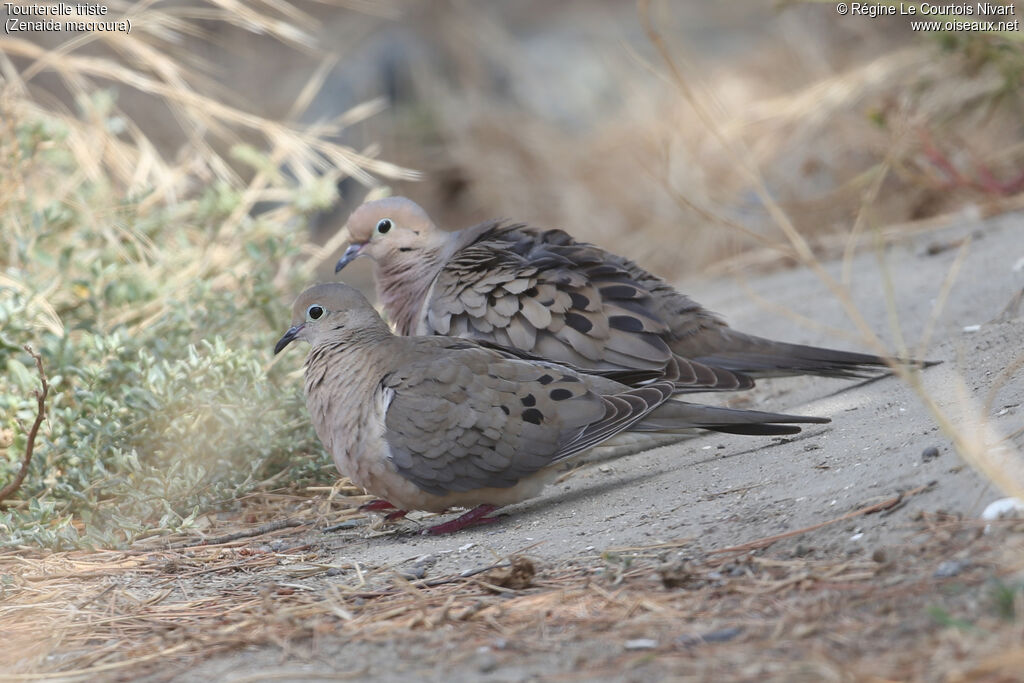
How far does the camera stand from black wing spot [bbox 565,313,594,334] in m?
3.71

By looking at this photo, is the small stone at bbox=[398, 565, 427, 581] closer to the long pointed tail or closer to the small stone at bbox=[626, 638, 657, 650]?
the small stone at bbox=[626, 638, 657, 650]

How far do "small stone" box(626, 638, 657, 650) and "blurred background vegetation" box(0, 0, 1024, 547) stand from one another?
1.06 meters

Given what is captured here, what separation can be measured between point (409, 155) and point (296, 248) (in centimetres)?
509

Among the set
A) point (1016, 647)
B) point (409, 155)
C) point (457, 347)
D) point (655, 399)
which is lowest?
point (1016, 647)

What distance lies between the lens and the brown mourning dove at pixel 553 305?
3.72 m

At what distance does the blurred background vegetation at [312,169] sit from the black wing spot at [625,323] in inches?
19.5

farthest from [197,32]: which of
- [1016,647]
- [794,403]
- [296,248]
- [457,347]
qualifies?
[1016,647]

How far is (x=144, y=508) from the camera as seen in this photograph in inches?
138

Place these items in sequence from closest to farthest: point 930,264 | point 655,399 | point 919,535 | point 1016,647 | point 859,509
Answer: point 1016,647, point 919,535, point 859,509, point 655,399, point 930,264

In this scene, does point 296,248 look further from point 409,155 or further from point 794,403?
point 409,155

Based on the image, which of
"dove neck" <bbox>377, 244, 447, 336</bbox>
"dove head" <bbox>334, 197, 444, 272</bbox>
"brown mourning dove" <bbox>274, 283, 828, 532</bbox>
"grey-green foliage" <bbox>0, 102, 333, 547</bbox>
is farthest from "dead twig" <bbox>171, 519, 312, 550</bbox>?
"dove head" <bbox>334, 197, 444, 272</bbox>

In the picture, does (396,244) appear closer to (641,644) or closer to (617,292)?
(617,292)

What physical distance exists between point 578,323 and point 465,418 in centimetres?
73

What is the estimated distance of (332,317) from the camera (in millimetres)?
3592
